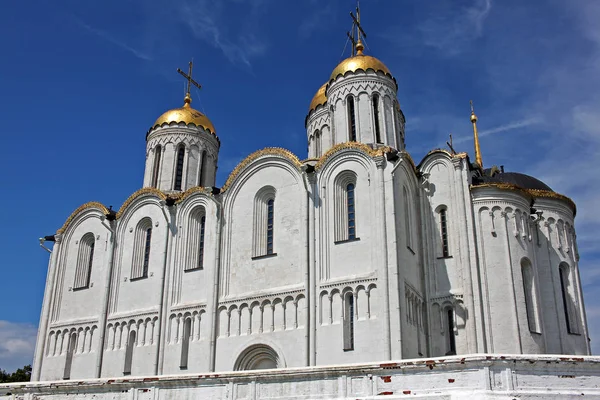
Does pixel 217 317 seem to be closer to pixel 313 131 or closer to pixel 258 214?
pixel 258 214

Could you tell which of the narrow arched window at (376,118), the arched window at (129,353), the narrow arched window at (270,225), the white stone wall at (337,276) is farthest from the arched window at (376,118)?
the arched window at (129,353)

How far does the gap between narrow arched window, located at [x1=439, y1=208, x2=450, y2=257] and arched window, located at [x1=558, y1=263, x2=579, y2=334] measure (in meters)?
5.24

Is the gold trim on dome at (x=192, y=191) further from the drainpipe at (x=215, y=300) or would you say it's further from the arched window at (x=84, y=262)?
the arched window at (x=84, y=262)

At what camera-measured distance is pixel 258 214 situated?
24141mm

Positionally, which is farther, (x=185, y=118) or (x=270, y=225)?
(x=185, y=118)

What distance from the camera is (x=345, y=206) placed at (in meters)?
22.3

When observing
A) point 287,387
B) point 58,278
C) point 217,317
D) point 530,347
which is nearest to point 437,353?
point 530,347

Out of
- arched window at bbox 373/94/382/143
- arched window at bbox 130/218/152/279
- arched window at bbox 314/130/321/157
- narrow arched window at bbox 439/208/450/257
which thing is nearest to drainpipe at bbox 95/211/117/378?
arched window at bbox 130/218/152/279

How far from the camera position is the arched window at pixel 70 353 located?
26.7m

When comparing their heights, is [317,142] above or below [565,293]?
above

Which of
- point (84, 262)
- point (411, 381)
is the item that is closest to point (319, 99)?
point (84, 262)

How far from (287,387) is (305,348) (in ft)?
24.3

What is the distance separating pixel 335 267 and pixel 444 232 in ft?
15.4

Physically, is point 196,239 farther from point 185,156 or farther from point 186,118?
point 186,118
